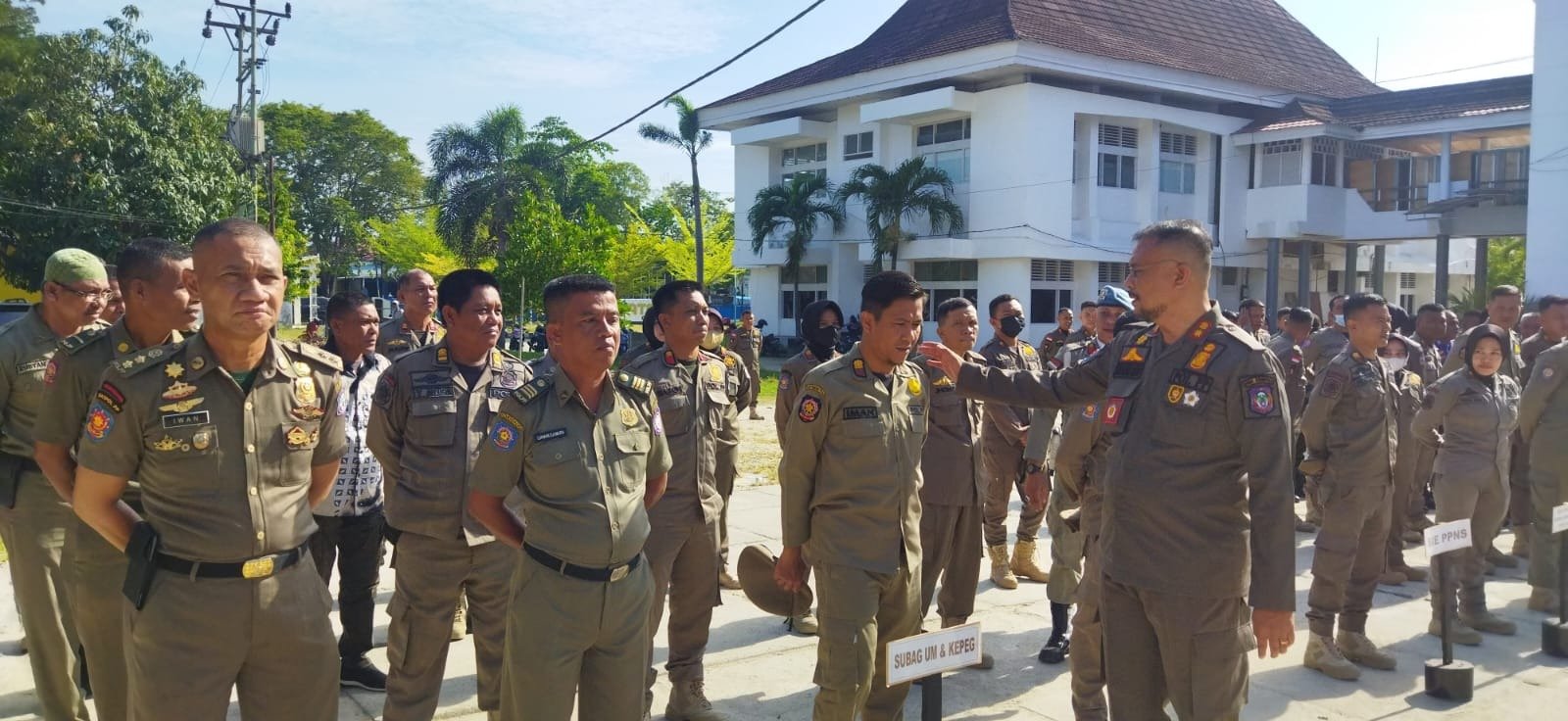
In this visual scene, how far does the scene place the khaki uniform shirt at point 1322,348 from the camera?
8.92 metres

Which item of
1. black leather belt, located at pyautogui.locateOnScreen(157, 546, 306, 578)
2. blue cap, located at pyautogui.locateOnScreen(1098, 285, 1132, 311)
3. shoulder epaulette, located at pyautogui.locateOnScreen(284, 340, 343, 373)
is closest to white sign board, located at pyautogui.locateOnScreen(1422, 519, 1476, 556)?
blue cap, located at pyautogui.locateOnScreen(1098, 285, 1132, 311)

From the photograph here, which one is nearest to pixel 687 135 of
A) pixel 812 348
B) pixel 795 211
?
pixel 795 211

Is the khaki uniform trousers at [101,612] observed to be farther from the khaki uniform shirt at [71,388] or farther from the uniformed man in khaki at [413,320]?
the uniformed man in khaki at [413,320]

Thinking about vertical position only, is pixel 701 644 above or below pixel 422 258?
below

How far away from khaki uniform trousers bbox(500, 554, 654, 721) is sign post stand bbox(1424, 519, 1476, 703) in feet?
12.9

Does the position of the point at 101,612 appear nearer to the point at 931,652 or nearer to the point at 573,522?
the point at 573,522

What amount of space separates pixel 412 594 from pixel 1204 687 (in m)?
2.87

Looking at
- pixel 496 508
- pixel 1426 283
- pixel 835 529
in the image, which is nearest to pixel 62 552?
pixel 496 508

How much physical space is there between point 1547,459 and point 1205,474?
475cm

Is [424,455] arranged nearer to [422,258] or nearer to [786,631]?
[786,631]

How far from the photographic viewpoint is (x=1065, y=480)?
510 cm

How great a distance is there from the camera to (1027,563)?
725 centimetres

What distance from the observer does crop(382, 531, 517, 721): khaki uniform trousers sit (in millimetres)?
4117

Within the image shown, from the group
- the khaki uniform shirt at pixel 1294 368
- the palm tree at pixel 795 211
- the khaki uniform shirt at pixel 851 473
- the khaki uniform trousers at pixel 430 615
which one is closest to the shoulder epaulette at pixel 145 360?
the khaki uniform trousers at pixel 430 615
